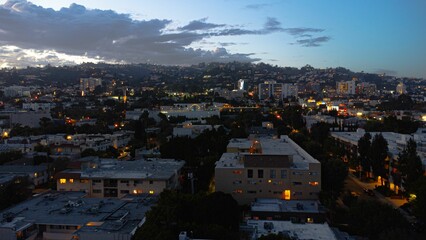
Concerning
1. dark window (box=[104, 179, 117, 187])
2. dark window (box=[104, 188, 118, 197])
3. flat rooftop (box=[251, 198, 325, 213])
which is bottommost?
dark window (box=[104, 188, 118, 197])

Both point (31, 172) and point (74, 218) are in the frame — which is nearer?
point (74, 218)

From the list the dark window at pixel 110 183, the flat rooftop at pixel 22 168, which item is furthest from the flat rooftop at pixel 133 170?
the flat rooftop at pixel 22 168

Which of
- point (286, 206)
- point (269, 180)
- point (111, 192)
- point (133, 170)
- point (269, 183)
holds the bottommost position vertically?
point (111, 192)

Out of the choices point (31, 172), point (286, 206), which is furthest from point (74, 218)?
point (31, 172)

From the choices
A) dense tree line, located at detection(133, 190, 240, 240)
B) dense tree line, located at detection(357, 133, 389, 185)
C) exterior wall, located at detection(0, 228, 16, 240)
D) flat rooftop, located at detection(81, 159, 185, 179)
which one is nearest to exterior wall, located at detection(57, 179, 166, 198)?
flat rooftop, located at detection(81, 159, 185, 179)

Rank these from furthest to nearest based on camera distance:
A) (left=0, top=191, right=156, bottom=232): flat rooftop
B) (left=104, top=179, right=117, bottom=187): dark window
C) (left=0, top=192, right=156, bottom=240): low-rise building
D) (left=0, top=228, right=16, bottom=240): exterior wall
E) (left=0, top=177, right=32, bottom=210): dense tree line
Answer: (left=104, top=179, right=117, bottom=187): dark window < (left=0, top=177, right=32, bottom=210): dense tree line < (left=0, top=191, right=156, bottom=232): flat rooftop < (left=0, top=228, right=16, bottom=240): exterior wall < (left=0, top=192, right=156, bottom=240): low-rise building

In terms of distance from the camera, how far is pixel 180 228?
28.3ft

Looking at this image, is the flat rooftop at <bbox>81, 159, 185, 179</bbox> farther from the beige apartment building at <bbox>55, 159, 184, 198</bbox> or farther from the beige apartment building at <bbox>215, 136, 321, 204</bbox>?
the beige apartment building at <bbox>215, 136, 321, 204</bbox>

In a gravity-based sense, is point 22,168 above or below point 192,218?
below

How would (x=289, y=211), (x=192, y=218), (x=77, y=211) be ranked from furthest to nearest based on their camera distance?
(x=289, y=211) → (x=77, y=211) → (x=192, y=218)

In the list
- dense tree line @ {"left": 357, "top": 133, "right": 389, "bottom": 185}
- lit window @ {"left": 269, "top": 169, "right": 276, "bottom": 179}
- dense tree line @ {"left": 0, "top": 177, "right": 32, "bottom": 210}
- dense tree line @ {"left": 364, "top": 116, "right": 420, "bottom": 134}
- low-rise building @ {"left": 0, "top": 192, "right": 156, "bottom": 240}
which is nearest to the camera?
low-rise building @ {"left": 0, "top": 192, "right": 156, "bottom": 240}

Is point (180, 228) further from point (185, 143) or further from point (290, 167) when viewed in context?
point (185, 143)

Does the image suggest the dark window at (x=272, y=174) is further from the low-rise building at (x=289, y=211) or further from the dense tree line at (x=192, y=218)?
the dense tree line at (x=192, y=218)

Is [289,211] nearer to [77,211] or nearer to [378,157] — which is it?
[77,211]
